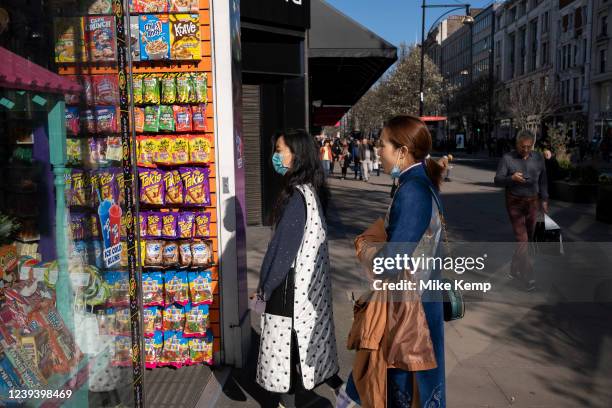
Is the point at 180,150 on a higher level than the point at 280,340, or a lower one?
higher

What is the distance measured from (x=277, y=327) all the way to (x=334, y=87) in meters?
14.9

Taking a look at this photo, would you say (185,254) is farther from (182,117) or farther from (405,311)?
(405,311)

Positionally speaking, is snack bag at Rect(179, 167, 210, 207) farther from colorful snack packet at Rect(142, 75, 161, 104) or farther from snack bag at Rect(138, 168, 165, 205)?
colorful snack packet at Rect(142, 75, 161, 104)

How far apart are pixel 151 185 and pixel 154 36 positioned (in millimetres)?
1042

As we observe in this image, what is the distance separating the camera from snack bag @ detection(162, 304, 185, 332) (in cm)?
424

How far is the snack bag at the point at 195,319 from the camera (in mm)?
4230

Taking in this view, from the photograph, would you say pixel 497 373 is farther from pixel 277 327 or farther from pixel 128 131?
pixel 128 131

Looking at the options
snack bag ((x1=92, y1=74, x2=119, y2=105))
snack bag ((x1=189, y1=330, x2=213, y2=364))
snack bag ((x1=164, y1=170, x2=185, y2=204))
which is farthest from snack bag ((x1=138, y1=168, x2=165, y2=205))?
snack bag ((x1=92, y1=74, x2=119, y2=105))

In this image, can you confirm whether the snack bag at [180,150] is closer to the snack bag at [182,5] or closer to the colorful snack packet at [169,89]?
the colorful snack packet at [169,89]

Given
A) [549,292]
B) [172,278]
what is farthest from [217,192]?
[549,292]

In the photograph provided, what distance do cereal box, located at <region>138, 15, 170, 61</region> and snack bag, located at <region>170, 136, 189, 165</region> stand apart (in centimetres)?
58

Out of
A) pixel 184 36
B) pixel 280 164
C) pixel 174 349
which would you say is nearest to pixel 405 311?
pixel 280 164

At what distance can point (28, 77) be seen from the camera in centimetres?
193

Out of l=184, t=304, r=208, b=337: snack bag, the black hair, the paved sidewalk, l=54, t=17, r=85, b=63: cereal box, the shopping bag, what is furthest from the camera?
the shopping bag
